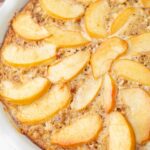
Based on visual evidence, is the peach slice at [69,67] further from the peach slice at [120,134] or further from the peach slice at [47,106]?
the peach slice at [120,134]

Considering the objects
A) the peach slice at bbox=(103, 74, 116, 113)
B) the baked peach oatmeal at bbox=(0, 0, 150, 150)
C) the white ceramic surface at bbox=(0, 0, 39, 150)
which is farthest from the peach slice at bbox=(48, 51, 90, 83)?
the white ceramic surface at bbox=(0, 0, 39, 150)

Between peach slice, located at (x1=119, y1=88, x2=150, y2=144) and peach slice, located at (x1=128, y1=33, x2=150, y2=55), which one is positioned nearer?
peach slice, located at (x1=119, y1=88, x2=150, y2=144)

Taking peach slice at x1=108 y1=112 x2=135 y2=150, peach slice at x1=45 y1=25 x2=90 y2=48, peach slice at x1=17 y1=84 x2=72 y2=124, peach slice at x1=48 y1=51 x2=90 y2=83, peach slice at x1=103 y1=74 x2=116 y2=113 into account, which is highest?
peach slice at x1=45 y1=25 x2=90 y2=48

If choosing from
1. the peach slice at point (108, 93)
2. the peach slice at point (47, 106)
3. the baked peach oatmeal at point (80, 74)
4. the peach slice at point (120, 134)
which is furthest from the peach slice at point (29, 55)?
the peach slice at point (120, 134)

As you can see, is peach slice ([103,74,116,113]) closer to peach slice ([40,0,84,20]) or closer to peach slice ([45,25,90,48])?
peach slice ([45,25,90,48])

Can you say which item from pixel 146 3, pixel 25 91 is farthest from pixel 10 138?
pixel 146 3

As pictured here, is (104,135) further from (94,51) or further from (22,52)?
(22,52)
